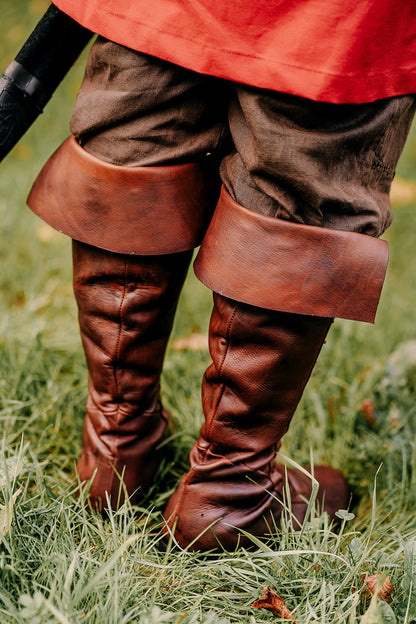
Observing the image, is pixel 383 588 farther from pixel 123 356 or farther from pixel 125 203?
pixel 125 203

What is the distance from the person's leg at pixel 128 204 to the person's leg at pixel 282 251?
0.08 meters

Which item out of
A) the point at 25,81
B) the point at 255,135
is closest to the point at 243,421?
the point at 255,135

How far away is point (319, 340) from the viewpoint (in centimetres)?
104

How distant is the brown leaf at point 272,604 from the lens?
0.96 metres

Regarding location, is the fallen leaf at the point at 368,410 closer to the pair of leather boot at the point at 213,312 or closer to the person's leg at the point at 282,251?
A: the pair of leather boot at the point at 213,312

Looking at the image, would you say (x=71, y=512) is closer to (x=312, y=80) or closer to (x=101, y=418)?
(x=101, y=418)

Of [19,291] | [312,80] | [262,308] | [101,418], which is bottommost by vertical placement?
[19,291]

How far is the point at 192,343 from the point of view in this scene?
1725 mm

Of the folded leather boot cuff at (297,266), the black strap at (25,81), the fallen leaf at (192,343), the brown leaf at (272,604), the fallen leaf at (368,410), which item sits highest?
the black strap at (25,81)

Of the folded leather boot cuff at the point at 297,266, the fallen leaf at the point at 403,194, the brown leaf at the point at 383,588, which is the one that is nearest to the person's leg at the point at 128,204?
the folded leather boot cuff at the point at 297,266

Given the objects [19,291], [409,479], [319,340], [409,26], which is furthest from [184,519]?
[19,291]

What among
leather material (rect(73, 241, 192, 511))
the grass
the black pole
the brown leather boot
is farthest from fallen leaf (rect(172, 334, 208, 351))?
the black pole

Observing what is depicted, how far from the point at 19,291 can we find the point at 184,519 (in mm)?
1157

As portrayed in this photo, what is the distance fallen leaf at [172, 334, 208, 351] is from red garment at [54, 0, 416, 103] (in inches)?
37.8
